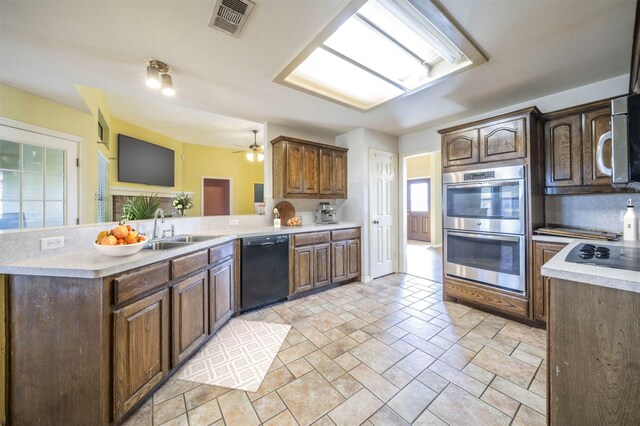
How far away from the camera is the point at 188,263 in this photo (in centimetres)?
188

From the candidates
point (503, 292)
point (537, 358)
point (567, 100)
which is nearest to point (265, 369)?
point (537, 358)

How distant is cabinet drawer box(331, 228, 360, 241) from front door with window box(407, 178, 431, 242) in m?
4.57

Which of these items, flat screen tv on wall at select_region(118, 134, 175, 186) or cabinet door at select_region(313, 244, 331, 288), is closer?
cabinet door at select_region(313, 244, 331, 288)

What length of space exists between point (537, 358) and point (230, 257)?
2.86 meters

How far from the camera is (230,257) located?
2.54 m

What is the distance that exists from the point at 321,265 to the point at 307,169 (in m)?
1.43

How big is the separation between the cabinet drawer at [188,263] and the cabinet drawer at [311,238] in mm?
1229

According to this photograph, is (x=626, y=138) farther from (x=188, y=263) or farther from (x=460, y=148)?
(x=188, y=263)

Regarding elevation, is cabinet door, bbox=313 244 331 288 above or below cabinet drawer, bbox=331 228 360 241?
below

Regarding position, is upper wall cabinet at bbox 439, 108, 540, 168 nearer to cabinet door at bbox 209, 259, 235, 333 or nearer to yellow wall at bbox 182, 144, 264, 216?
cabinet door at bbox 209, 259, 235, 333

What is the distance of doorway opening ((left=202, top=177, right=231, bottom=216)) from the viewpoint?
668cm

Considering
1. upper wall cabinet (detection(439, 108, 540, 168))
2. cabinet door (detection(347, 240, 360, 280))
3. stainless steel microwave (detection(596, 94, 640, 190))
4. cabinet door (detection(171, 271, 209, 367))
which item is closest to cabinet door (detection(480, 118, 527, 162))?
upper wall cabinet (detection(439, 108, 540, 168))

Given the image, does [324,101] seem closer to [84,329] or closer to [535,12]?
[535,12]

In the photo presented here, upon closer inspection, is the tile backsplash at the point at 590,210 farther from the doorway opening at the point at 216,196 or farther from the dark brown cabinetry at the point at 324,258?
the doorway opening at the point at 216,196
